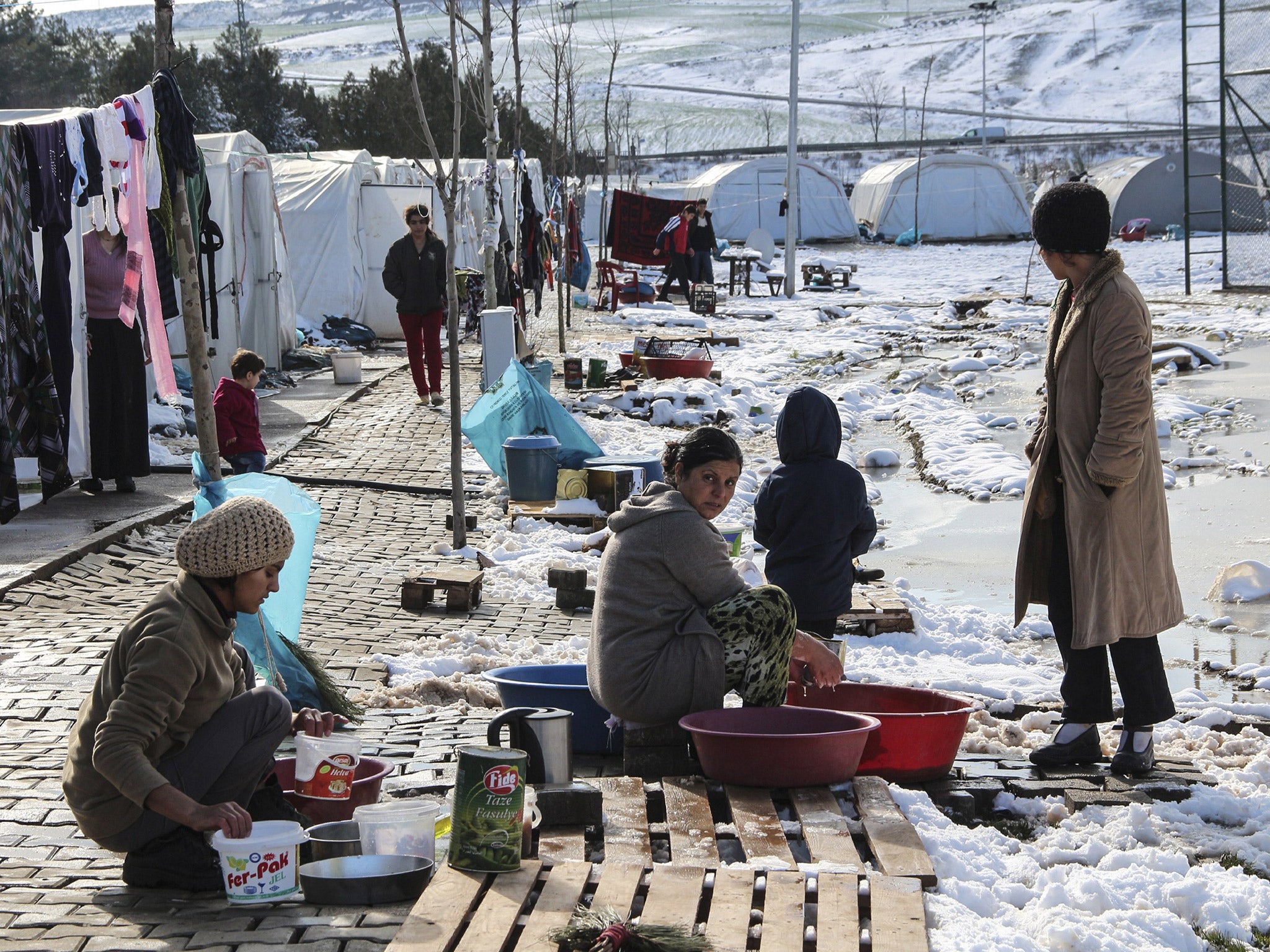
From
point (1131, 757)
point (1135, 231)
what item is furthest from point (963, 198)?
point (1131, 757)

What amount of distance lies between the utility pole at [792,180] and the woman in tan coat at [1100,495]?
24.1 m

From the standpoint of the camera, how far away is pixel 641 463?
379 inches

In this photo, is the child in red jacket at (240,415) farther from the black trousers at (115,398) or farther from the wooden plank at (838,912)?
the wooden plank at (838,912)

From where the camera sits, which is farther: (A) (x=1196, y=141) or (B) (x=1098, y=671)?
(A) (x=1196, y=141)

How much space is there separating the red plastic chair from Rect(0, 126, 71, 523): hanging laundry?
3529cm

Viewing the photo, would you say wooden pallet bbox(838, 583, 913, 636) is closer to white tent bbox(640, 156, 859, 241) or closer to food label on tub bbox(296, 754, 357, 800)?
food label on tub bbox(296, 754, 357, 800)

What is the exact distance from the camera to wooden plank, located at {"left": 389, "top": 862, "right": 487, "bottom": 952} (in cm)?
320

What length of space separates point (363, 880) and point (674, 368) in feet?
40.7

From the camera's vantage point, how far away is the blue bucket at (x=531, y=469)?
32.0 ft

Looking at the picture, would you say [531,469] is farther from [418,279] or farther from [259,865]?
[259,865]

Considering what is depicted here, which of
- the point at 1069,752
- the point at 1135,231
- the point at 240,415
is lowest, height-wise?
the point at 1069,752

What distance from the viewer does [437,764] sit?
4.86 meters

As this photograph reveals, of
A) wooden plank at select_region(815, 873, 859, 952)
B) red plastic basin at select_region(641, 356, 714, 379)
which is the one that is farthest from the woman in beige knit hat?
red plastic basin at select_region(641, 356, 714, 379)

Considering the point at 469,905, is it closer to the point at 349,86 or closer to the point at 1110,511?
the point at 1110,511
